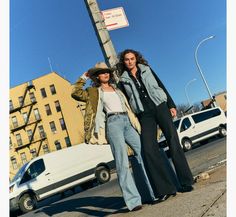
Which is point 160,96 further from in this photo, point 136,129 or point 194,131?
point 194,131

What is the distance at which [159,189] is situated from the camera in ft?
13.2

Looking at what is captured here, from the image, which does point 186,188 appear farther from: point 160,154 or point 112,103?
point 112,103

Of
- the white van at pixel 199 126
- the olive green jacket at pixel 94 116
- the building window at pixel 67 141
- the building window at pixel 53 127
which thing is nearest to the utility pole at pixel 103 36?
the olive green jacket at pixel 94 116

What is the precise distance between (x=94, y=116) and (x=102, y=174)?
44.8 ft

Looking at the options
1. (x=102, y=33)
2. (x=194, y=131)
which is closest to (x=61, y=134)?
(x=194, y=131)

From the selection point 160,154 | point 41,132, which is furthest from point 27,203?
point 41,132

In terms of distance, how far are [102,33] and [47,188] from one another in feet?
40.1

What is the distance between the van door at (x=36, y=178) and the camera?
1614 centimetres

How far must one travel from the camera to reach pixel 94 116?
167 inches

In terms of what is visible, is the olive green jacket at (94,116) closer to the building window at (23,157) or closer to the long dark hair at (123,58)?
the long dark hair at (123,58)

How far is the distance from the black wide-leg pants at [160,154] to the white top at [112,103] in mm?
264
